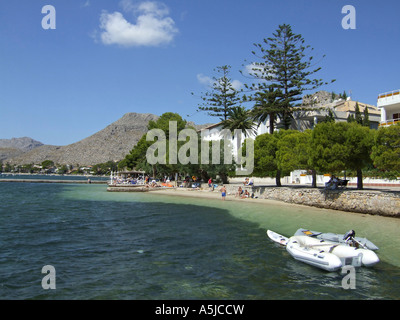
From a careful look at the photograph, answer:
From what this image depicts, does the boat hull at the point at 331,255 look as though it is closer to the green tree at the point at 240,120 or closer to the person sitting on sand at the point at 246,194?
the person sitting on sand at the point at 246,194

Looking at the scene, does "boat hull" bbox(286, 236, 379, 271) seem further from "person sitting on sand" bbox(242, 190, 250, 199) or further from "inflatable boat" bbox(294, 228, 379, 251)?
"person sitting on sand" bbox(242, 190, 250, 199)

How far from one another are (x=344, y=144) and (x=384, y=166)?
13.1 feet

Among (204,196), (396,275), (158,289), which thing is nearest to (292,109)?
(204,196)

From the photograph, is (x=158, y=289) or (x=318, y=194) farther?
(x=318, y=194)

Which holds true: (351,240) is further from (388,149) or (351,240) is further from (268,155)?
(268,155)

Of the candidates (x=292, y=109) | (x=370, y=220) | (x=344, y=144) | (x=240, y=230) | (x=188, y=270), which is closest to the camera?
(x=188, y=270)

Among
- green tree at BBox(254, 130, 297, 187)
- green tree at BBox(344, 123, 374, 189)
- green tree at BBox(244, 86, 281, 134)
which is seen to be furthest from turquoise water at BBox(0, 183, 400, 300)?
green tree at BBox(244, 86, 281, 134)

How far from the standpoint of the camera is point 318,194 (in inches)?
955

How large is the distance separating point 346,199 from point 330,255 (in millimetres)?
13333

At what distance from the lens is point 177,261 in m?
10.3

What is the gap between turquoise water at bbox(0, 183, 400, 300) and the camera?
7.86m

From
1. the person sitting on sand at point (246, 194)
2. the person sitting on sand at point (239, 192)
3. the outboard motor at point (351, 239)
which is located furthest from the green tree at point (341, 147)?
the outboard motor at point (351, 239)
